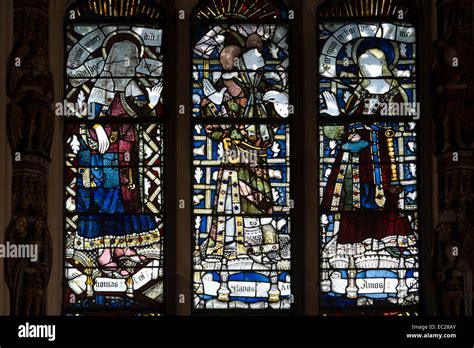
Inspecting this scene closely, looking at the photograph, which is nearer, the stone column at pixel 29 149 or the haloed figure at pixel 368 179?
the stone column at pixel 29 149

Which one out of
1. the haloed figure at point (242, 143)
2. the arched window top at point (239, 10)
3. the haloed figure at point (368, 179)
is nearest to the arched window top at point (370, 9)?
the arched window top at point (239, 10)

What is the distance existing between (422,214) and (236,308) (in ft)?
5.66

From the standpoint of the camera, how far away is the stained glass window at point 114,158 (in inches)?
663

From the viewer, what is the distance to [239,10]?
57.0 feet

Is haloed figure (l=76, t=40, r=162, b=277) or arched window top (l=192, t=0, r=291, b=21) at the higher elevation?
arched window top (l=192, t=0, r=291, b=21)

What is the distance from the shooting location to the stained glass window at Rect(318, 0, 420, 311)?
16.9 m

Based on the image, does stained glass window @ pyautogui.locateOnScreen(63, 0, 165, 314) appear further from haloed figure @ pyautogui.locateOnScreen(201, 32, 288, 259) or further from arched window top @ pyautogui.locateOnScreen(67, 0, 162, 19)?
haloed figure @ pyautogui.locateOnScreen(201, 32, 288, 259)

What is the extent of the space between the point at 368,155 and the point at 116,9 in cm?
247

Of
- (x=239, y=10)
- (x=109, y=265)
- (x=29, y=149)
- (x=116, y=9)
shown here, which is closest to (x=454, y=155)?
(x=239, y=10)

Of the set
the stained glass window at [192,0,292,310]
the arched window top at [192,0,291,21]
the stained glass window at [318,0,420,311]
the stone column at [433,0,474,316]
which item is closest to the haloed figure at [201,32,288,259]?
the stained glass window at [192,0,292,310]

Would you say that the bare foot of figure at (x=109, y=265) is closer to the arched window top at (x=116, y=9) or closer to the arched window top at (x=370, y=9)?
the arched window top at (x=116, y=9)

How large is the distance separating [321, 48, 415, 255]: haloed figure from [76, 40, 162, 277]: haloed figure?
1.52 m

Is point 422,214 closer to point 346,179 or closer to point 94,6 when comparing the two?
point 346,179

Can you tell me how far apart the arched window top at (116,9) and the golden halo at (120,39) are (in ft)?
0.47
